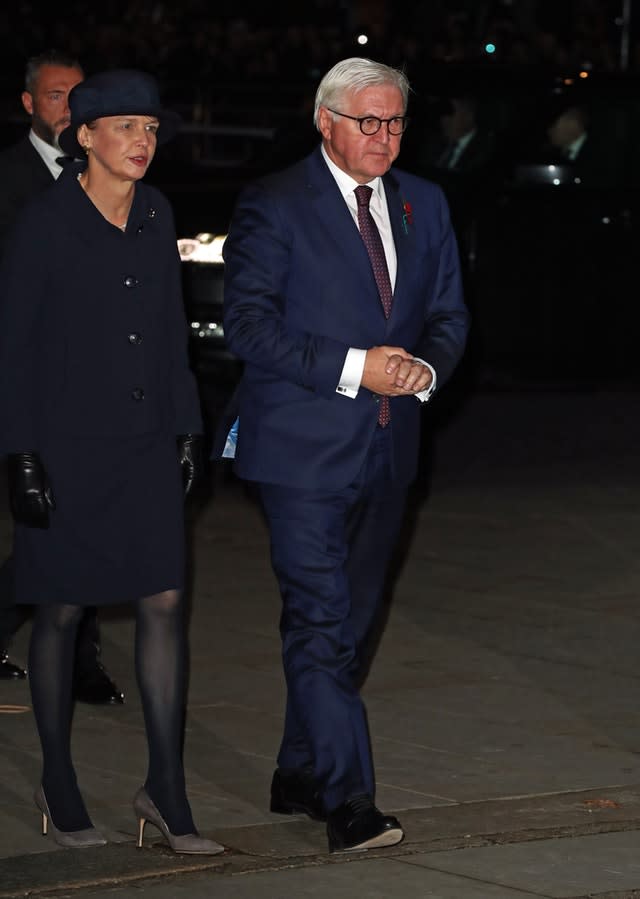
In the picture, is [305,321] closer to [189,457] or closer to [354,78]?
[189,457]

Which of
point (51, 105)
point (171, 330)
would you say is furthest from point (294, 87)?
point (171, 330)

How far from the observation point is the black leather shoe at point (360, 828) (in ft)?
17.7

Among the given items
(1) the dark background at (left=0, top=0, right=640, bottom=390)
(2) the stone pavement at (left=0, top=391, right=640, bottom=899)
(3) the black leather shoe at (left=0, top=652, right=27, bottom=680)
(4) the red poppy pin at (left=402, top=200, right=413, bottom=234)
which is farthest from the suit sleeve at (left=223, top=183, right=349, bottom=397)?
(1) the dark background at (left=0, top=0, right=640, bottom=390)

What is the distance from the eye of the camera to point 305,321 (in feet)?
18.3

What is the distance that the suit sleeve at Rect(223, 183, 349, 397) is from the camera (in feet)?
17.9

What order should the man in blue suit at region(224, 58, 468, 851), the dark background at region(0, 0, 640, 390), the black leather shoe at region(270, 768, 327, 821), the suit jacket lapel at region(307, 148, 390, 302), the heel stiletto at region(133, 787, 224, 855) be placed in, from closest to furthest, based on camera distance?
the heel stiletto at region(133, 787, 224, 855) → the man in blue suit at region(224, 58, 468, 851) → the suit jacket lapel at region(307, 148, 390, 302) → the black leather shoe at region(270, 768, 327, 821) → the dark background at region(0, 0, 640, 390)

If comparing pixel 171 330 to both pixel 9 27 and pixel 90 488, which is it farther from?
pixel 9 27

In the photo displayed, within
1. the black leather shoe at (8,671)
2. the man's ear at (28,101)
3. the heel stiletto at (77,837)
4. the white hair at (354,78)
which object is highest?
the white hair at (354,78)

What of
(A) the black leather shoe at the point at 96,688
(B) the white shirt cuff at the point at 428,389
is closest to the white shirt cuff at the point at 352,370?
(B) the white shirt cuff at the point at 428,389

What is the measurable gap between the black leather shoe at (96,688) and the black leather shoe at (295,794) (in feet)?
4.08

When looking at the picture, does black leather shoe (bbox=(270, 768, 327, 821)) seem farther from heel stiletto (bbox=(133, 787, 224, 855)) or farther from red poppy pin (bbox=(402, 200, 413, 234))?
red poppy pin (bbox=(402, 200, 413, 234))

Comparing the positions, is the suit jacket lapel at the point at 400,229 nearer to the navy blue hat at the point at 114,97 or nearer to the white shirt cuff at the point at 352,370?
the white shirt cuff at the point at 352,370

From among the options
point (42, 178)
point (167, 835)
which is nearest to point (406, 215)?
point (167, 835)

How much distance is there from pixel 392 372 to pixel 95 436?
2.41 feet
